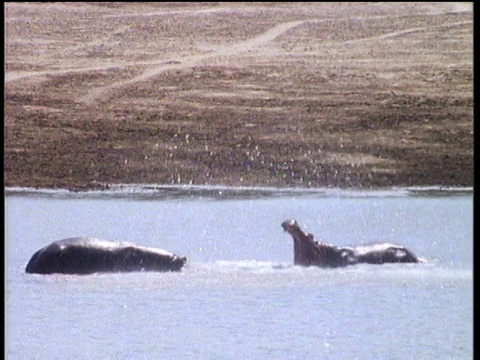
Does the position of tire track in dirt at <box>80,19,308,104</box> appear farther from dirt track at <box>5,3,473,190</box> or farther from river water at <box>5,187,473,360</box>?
river water at <box>5,187,473,360</box>

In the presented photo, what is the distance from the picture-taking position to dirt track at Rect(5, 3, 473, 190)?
2410 millimetres

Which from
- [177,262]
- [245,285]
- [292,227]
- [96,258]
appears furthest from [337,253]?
[96,258]

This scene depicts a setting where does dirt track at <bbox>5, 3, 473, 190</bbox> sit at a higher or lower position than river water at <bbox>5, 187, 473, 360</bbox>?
higher

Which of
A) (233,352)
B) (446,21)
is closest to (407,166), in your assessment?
(446,21)

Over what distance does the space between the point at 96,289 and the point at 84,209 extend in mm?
282

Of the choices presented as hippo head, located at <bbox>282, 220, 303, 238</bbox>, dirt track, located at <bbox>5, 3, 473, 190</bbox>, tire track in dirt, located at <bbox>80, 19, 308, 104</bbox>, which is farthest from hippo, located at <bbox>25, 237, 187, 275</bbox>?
tire track in dirt, located at <bbox>80, 19, 308, 104</bbox>

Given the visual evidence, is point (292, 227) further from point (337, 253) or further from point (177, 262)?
point (177, 262)

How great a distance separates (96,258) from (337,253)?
84 centimetres

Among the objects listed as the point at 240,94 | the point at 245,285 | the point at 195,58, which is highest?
the point at 195,58

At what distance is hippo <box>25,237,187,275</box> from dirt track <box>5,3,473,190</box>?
0.22m

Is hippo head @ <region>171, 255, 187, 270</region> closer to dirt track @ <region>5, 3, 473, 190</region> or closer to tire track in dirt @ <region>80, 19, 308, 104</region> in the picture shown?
dirt track @ <region>5, 3, 473, 190</region>

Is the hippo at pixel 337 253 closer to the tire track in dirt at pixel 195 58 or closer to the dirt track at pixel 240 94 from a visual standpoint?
the dirt track at pixel 240 94

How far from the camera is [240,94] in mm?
2439

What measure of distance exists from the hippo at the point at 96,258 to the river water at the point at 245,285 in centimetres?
2
